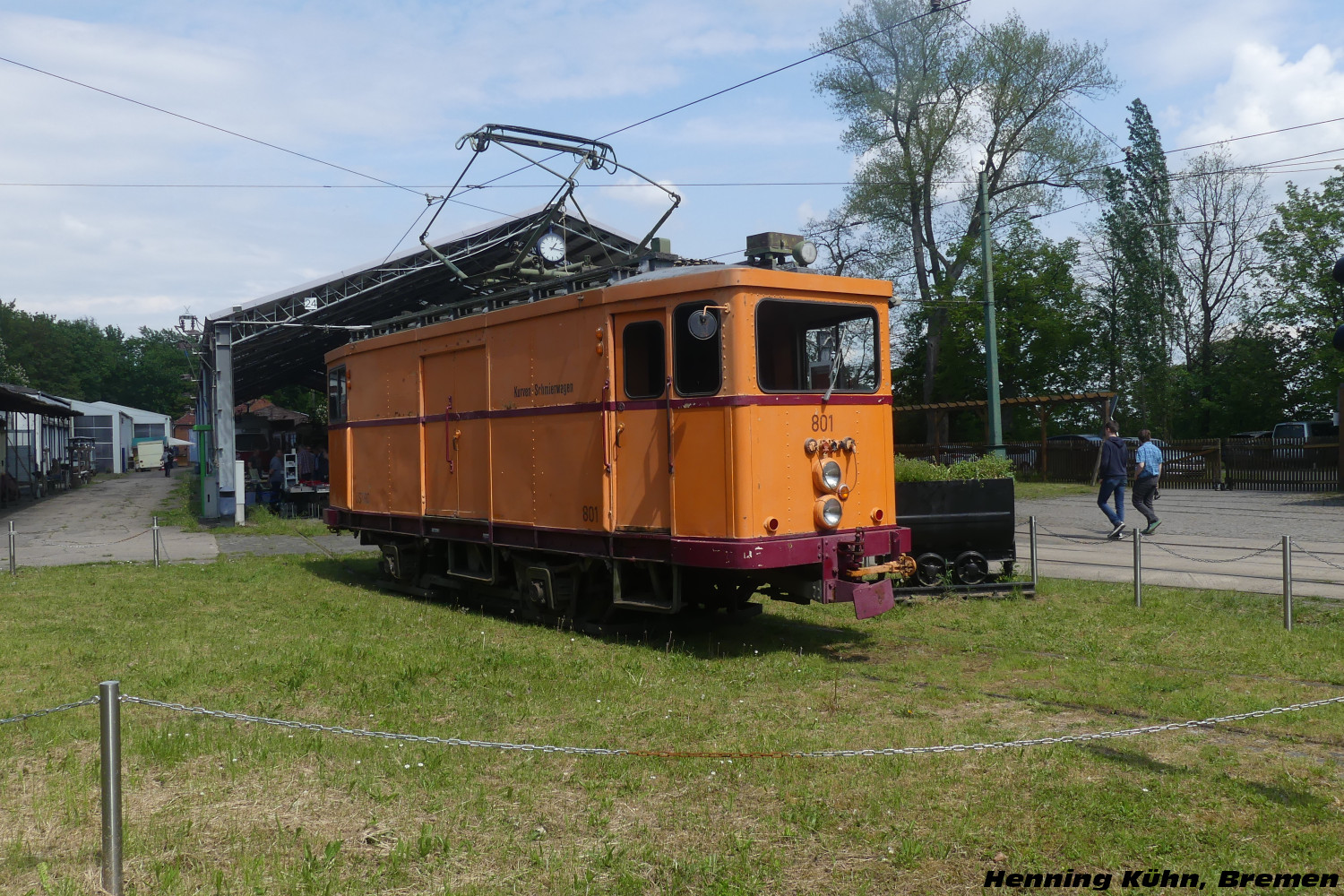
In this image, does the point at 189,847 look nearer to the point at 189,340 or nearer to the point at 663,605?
the point at 663,605

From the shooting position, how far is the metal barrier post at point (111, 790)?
14.4 ft

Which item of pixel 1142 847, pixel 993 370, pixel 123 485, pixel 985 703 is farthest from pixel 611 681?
pixel 123 485

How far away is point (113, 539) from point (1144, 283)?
4132 cm

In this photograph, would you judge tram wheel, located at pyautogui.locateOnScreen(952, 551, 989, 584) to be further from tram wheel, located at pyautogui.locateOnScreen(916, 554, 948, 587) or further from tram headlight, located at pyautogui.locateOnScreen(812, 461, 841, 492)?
tram headlight, located at pyautogui.locateOnScreen(812, 461, 841, 492)

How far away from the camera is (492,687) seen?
8.08 meters

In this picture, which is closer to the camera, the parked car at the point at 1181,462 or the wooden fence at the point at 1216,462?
the wooden fence at the point at 1216,462

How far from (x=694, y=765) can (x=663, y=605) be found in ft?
11.5

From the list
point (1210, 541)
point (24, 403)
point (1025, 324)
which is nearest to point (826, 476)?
point (1210, 541)

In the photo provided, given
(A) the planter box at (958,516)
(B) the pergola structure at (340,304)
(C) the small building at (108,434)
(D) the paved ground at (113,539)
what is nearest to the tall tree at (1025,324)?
(B) the pergola structure at (340,304)

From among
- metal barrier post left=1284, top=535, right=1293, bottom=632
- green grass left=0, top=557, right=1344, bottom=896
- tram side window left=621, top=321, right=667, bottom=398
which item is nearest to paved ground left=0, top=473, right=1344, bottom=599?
metal barrier post left=1284, top=535, right=1293, bottom=632

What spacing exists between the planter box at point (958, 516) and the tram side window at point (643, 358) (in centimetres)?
345

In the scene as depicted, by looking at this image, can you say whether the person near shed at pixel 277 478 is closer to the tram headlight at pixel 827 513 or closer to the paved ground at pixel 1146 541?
the paved ground at pixel 1146 541

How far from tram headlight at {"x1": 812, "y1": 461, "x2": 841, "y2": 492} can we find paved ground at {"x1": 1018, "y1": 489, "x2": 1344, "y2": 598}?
3.50 m

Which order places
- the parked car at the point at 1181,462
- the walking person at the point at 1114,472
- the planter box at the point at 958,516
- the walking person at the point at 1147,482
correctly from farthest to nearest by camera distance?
the parked car at the point at 1181,462
the walking person at the point at 1147,482
the walking person at the point at 1114,472
the planter box at the point at 958,516
